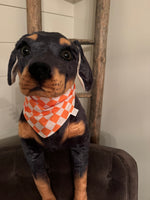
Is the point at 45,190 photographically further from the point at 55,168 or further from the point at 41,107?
the point at 41,107

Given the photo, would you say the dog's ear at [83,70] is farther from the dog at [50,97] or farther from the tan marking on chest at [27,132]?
the tan marking on chest at [27,132]

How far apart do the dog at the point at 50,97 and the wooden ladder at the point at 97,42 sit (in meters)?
0.33

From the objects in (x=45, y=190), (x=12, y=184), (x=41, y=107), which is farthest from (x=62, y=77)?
(x=12, y=184)

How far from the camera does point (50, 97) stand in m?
0.41

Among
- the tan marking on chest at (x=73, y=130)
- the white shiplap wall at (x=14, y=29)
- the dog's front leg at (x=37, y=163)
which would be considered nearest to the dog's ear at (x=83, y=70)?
the tan marking on chest at (x=73, y=130)

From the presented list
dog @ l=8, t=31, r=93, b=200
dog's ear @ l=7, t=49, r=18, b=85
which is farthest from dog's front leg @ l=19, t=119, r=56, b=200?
dog's ear @ l=7, t=49, r=18, b=85

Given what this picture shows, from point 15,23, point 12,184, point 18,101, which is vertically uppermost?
point 15,23

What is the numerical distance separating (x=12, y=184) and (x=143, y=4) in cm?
91

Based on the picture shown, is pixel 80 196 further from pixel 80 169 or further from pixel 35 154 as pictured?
pixel 35 154

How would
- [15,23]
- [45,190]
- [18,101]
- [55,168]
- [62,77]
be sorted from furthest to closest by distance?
[18,101]
[15,23]
[55,168]
[45,190]
[62,77]

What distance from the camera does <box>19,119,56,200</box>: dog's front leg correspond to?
504mm

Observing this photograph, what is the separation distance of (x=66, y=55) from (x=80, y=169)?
1.25 feet

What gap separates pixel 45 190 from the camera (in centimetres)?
56

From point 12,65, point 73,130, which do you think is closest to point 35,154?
point 73,130
